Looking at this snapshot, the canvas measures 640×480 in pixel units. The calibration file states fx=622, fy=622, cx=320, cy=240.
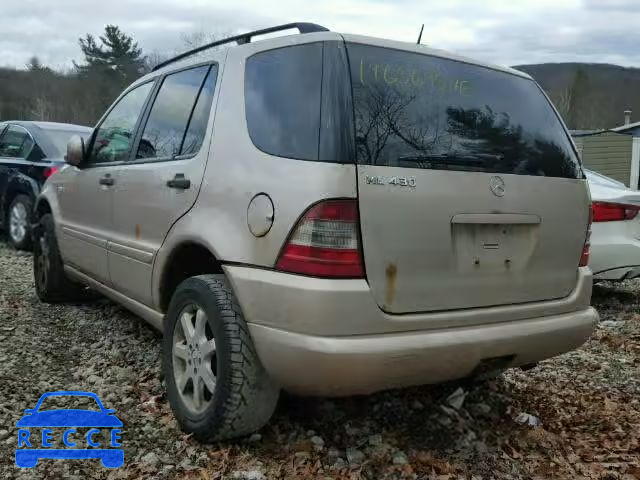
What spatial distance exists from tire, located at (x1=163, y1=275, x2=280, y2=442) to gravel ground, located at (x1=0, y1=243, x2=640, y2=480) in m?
0.15

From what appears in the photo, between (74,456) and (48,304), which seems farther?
(48,304)

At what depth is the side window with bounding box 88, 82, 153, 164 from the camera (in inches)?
149

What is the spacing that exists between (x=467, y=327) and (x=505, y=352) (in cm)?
24

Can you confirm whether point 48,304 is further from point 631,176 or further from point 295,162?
point 631,176

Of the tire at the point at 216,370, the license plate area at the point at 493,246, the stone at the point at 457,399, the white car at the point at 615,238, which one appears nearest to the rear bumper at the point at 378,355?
the tire at the point at 216,370

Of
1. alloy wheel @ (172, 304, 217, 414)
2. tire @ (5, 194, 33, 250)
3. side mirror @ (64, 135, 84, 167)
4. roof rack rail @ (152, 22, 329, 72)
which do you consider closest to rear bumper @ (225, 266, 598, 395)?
alloy wheel @ (172, 304, 217, 414)

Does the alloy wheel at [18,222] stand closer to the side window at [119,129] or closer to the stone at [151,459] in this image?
the side window at [119,129]

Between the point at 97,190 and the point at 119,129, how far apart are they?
1.37 feet

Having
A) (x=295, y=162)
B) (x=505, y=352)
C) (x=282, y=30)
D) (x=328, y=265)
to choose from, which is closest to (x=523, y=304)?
(x=505, y=352)

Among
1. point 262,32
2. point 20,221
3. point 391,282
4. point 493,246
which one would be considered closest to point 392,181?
point 391,282

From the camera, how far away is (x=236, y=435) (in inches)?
103

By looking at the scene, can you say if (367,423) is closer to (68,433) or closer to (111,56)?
(68,433)

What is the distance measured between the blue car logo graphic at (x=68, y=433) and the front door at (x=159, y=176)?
2.10 feet

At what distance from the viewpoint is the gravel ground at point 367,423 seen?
2.65 meters
